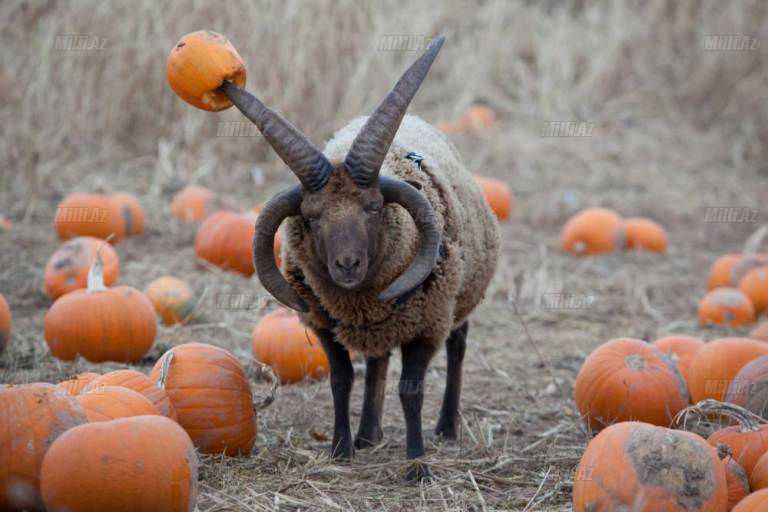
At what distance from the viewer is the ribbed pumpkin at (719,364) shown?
19.3ft

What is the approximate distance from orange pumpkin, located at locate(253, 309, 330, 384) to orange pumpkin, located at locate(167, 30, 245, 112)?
6.77ft

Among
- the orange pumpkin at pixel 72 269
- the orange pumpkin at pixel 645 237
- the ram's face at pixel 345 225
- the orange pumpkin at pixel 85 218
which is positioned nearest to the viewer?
the ram's face at pixel 345 225

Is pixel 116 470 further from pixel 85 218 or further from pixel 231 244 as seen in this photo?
pixel 85 218

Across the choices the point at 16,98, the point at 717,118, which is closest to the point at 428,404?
the point at 16,98

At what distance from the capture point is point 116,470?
3896mm

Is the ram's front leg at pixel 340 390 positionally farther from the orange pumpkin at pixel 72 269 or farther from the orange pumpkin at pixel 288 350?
the orange pumpkin at pixel 72 269

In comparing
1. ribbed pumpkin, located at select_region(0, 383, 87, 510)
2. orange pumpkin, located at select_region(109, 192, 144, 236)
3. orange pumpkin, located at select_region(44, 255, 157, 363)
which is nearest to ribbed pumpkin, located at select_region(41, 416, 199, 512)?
ribbed pumpkin, located at select_region(0, 383, 87, 510)

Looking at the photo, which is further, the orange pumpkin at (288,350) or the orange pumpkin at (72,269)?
the orange pumpkin at (72,269)

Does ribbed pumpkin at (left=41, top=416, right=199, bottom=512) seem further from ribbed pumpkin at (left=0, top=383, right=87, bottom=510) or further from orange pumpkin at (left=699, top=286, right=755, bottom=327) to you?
orange pumpkin at (left=699, top=286, right=755, bottom=327)

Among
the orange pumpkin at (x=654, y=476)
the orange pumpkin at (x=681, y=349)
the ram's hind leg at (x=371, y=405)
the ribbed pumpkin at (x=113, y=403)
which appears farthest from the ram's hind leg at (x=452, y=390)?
the ribbed pumpkin at (x=113, y=403)

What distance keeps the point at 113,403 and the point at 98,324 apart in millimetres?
2127

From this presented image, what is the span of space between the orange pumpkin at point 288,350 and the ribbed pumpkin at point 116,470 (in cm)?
281

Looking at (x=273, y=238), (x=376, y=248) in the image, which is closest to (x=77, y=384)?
(x=273, y=238)

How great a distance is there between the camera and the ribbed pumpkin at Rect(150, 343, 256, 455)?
17.0 ft
